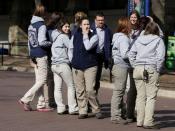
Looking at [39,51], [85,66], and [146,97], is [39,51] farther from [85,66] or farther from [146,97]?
[146,97]

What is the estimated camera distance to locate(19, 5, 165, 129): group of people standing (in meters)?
9.90

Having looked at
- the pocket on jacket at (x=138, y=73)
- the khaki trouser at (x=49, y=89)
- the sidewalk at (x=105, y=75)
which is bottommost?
the sidewalk at (x=105, y=75)

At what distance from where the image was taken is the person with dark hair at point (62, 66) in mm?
11586

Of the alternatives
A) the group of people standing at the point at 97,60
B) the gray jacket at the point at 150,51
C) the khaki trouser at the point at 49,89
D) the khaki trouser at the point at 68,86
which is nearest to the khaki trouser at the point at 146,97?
the group of people standing at the point at 97,60

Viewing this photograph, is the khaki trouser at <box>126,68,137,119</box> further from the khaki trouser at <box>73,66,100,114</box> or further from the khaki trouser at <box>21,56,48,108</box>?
the khaki trouser at <box>21,56,48,108</box>

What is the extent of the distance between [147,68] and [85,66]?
60.8 inches

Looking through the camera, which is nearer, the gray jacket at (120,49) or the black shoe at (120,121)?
the gray jacket at (120,49)

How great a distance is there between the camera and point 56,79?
11789mm

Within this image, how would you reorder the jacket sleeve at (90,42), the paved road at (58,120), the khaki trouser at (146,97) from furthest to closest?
the jacket sleeve at (90,42) → the paved road at (58,120) → the khaki trouser at (146,97)

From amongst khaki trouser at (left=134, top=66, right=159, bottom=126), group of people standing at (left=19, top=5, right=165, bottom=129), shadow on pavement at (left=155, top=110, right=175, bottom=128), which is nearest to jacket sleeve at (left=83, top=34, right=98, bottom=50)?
group of people standing at (left=19, top=5, right=165, bottom=129)

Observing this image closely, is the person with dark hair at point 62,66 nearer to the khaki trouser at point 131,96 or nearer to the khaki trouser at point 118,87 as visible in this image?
the khaki trouser at point 118,87

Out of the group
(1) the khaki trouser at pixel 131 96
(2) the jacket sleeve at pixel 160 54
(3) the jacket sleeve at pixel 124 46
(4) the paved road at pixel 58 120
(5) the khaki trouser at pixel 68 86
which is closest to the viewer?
(2) the jacket sleeve at pixel 160 54

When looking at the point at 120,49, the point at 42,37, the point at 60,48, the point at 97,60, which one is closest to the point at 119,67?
the point at 120,49

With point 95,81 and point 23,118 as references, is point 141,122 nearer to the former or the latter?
point 95,81
